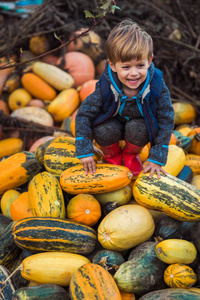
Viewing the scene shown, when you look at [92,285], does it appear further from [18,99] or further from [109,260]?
[18,99]

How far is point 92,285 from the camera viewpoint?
5.78ft

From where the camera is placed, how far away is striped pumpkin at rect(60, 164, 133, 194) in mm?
2355

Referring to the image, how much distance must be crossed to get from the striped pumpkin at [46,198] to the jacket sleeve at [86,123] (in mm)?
326

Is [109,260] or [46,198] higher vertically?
[46,198]

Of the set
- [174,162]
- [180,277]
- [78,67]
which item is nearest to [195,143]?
[174,162]

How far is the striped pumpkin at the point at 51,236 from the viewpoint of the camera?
2104 millimetres

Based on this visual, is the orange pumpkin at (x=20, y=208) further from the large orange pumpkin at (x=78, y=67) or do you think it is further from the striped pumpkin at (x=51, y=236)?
the large orange pumpkin at (x=78, y=67)

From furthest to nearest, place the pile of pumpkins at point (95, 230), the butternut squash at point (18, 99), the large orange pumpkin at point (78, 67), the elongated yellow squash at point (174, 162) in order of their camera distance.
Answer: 1. the large orange pumpkin at point (78, 67)
2. the butternut squash at point (18, 99)
3. the elongated yellow squash at point (174, 162)
4. the pile of pumpkins at point (95, 230)

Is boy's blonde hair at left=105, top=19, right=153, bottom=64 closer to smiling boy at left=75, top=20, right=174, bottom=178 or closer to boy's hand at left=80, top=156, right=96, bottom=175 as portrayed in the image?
smiling boy at left=75, top=20, right=174, bottom=178

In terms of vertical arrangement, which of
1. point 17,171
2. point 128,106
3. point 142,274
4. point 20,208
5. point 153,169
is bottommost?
point 142,274

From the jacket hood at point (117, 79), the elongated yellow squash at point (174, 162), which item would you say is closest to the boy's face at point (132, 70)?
the jacket hood at point (117, 79)

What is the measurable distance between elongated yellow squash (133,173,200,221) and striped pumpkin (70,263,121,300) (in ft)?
2.05

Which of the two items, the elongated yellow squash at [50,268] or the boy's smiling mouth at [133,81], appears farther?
the boy's smiling mouth at [133,81]

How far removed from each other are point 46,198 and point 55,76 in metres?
2.58
